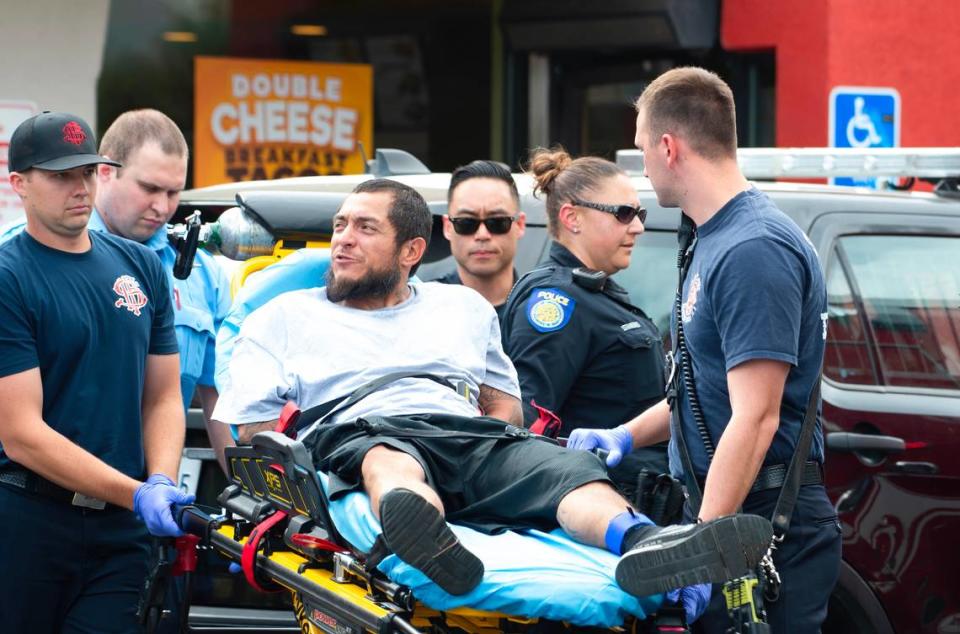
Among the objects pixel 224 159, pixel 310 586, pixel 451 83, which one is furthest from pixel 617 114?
pixel 310 586

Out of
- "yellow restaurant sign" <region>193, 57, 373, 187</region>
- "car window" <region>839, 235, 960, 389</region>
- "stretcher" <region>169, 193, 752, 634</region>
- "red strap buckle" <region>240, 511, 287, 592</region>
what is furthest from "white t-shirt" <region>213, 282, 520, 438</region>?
"yellow restaurant sign" <region>193, 57, 373, 187</region>

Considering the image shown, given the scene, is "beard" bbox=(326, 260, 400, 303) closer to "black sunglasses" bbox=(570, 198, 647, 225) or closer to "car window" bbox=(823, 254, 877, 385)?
"black sunglasses" bbox=(570, 198, 647, 225)

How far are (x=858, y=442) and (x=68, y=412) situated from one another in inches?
95.7

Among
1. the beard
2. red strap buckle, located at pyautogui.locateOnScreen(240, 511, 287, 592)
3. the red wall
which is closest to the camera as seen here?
red strap buckle, located at pyautogui.locateOnScreen(240, 511, 287, 592)

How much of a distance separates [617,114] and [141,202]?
776 cm

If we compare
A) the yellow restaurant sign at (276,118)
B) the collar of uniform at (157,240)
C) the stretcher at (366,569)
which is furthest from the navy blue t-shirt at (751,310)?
the yellow restaurant sign at (276,118)

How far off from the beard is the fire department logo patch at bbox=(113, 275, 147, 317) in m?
0.60

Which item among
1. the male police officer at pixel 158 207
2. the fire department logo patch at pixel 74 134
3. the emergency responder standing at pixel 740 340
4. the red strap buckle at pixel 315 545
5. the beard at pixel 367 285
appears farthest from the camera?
the male police officer at pixel 158 207

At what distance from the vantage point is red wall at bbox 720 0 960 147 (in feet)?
34.2

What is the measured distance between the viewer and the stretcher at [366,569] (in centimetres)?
331

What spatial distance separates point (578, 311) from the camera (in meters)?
4.52

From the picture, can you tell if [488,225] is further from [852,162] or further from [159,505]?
[159,505]

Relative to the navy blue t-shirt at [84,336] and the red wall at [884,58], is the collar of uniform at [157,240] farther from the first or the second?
the red wall at [884,58]

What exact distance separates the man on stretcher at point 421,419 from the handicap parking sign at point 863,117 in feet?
13.5
